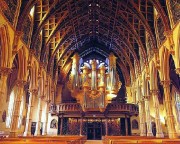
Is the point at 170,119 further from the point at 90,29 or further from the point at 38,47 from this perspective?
the point at 90,29

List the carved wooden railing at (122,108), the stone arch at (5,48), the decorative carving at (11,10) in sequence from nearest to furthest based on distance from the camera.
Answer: the stone arch at (5,48), the decorative carving at (11,10), the carved wooden railing at (122,108)

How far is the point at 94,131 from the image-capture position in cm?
2614

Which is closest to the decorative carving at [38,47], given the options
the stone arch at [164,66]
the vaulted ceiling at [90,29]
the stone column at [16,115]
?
the vaulted ceiling at [90,29]

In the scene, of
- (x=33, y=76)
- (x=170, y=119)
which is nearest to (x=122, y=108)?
(x=170, y=119)

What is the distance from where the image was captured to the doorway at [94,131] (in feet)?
85.4

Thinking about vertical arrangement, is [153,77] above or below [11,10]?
below

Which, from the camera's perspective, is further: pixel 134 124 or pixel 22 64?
pixel 134 124

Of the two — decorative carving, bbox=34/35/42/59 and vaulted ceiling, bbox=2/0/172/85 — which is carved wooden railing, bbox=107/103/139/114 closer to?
vaulted ceiling, bbox=2/0/172/85

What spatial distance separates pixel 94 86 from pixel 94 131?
20.0 feet

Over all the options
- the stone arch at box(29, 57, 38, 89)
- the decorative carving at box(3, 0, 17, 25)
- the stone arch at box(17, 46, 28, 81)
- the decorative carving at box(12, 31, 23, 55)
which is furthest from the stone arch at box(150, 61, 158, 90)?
the decorative carving at box(3, 0, 17, 25)

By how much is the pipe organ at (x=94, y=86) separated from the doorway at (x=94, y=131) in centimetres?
324

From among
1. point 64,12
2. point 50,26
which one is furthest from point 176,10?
point 50,26

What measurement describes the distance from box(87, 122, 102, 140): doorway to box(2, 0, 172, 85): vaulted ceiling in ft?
27.3

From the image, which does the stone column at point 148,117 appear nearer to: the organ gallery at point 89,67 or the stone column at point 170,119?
the organ gallery at point 89,67
